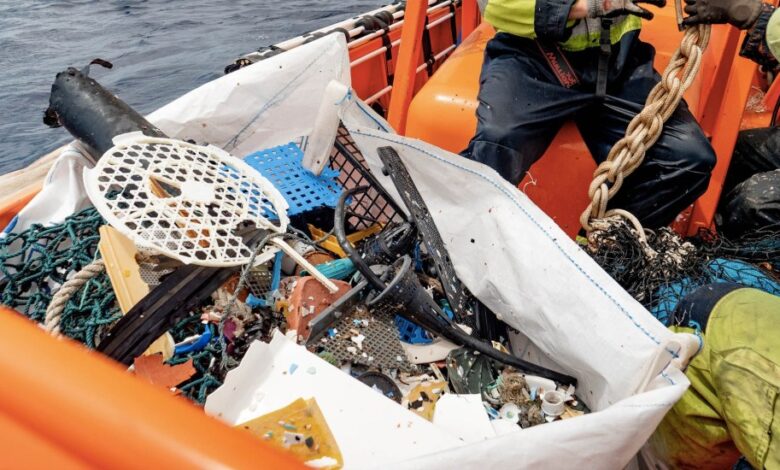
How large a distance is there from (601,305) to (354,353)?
0.58 meters

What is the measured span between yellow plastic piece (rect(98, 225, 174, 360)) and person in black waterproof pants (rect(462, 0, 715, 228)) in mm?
1216

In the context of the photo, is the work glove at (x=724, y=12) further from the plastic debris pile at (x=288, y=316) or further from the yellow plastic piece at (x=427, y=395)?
the yellow plastic piece at (x=427, y=395)

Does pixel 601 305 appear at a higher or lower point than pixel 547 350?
higher

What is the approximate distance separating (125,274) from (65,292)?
149 millimetres

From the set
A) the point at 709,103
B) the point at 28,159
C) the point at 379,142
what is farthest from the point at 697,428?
the point at 28,159

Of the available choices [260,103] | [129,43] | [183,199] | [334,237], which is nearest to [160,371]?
[183,199]

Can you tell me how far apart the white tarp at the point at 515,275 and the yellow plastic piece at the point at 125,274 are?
611 millimetres

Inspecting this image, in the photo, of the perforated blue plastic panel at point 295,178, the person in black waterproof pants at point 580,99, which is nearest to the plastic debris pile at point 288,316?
the perforated blue plastic panel at point 295,178

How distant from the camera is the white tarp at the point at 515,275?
1.05 metres

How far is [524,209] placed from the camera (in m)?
1.55

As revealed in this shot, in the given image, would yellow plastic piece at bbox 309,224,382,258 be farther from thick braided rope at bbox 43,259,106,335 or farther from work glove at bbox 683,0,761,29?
work glove at bbox 683,0,761,29

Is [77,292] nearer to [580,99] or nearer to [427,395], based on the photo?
[427,395]

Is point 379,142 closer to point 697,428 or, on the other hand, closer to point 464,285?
point 464,285

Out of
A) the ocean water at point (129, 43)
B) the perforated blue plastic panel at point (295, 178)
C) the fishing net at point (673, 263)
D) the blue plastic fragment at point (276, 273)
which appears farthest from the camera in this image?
the ocean water at point (129, 43)
